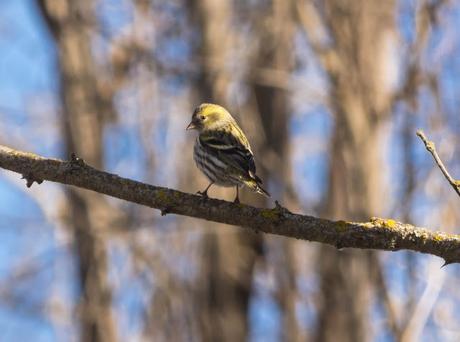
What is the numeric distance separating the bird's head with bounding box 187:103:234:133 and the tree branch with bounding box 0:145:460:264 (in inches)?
80.1

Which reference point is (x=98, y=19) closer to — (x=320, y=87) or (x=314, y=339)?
(x=320, y=87)

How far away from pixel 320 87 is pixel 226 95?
1.40 meters

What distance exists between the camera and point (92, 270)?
10.5m

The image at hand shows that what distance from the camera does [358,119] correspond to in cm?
813

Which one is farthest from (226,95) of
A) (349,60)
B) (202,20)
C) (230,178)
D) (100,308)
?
(230,178)

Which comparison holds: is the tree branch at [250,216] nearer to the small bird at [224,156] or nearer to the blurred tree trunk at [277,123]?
the small bird at [224,156]

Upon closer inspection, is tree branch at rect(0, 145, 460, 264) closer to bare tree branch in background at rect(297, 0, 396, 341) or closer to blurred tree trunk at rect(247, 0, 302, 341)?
bare tree branch in background at rect(297, 0, 396, 341)

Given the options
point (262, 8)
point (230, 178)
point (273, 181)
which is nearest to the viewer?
point (230, 178)

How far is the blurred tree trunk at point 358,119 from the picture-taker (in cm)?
810

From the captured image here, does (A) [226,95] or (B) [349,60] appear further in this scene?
(A) [226,95]

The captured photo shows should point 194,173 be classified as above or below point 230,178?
above

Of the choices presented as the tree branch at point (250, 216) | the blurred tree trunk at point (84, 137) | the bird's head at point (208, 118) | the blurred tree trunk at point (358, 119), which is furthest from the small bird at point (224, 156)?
the blurred tree trunk at point (84, 137)

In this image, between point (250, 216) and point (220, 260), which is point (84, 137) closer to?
point (220, 260)

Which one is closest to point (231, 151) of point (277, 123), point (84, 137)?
point (84, 137)
